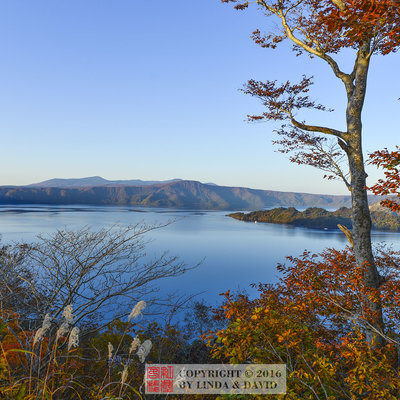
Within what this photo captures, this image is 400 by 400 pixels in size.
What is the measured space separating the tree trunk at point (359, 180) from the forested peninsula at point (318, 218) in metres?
83.3

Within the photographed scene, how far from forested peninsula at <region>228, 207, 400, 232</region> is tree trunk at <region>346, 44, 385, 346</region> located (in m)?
83.3

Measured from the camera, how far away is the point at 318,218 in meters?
97.5

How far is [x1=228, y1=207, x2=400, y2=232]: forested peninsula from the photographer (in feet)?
264

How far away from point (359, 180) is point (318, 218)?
10082 centimetres

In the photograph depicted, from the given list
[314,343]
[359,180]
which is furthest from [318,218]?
[314,343]

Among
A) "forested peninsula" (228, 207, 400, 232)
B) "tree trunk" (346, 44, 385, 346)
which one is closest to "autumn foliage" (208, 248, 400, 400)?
"tree trunk" (346, 44, 385, 346)

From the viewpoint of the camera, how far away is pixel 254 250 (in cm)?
4791

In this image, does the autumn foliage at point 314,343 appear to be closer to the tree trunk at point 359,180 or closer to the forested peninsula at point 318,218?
the tree trunk at point 359,180

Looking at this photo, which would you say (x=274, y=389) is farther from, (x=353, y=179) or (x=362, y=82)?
(x=362, y=82)

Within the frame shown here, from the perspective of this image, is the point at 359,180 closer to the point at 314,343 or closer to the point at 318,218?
the point at 314,343

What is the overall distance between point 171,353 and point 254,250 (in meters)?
40.7

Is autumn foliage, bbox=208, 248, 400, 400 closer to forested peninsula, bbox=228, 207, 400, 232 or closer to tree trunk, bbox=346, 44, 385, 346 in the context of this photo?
tree trunk, bbox=346, 44, 385, 346

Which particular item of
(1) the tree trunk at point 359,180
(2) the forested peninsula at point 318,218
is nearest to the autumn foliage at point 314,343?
(1) the tree trunk at point 359,180

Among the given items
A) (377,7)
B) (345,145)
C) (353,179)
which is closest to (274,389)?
(377,7)
